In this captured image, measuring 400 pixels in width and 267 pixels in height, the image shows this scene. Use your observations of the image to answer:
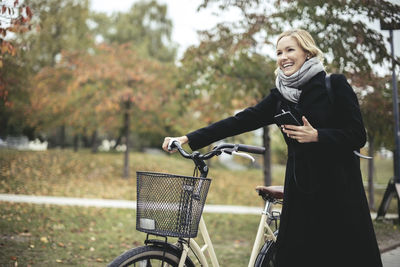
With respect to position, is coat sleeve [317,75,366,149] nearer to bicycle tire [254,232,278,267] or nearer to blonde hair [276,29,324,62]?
blonde hair [276,29,324,62]

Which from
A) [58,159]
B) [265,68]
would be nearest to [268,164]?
[265,68]

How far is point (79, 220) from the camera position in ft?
26.9

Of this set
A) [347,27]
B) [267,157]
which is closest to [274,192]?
[347,27]

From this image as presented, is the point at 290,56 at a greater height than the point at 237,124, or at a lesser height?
greater

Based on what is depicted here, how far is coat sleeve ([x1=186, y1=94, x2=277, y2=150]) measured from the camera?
113 inches

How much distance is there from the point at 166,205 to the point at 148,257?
38 centimetres

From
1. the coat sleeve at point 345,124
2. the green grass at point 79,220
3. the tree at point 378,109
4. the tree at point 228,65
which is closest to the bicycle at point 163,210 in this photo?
the coat sleeve at point 345,124

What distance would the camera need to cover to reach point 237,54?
28.0ft

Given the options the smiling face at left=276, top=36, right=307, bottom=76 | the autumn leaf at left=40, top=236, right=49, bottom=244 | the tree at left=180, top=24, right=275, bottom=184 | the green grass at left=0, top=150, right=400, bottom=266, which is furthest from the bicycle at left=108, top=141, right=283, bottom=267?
the tree at left=180, top=24, right=275, bottom=184

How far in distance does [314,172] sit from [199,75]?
6.85 m

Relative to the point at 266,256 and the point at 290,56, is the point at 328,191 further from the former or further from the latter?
the point at 266,256

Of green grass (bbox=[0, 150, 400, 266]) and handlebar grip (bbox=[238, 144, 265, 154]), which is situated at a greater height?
handlebar grip (bbox=[238, 144, 265, 154])

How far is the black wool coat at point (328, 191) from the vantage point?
2400 millimetres

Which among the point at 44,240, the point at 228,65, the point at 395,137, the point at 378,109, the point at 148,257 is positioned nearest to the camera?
the point at 148,257
